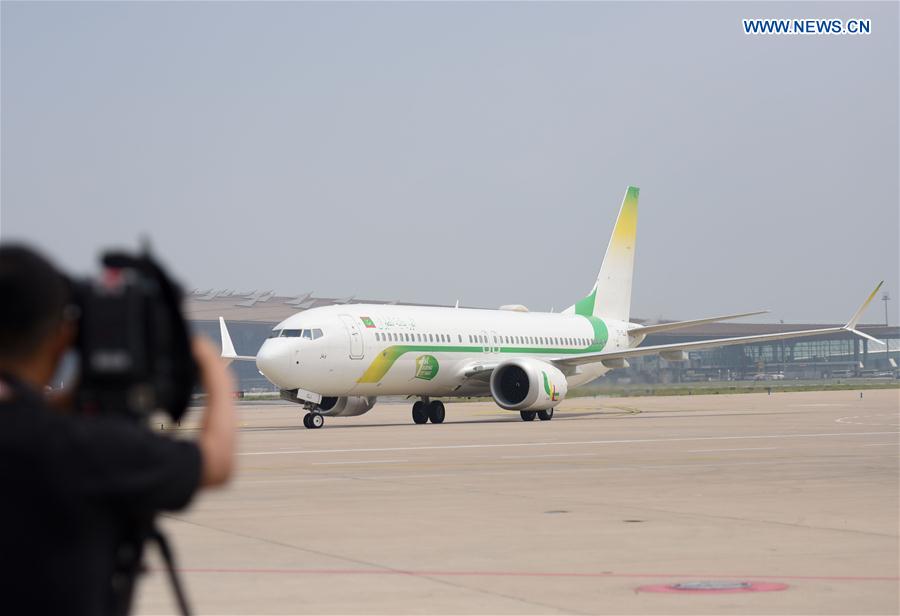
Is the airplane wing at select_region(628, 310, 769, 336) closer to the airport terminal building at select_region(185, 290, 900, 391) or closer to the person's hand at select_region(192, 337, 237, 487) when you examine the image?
the person's hand at select_region(192, 337, 237, 487)

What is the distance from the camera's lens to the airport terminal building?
132 m

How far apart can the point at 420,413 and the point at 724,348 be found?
4480 inches

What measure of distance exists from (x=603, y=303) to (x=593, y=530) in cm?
3592

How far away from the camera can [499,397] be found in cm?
3638

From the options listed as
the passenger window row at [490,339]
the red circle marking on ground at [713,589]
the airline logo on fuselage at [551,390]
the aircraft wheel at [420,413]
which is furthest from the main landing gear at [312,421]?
the red circle marking on ground at [713,589]

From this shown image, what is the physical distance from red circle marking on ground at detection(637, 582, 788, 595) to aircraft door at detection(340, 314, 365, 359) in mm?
25222

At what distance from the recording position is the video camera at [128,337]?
2654 mm

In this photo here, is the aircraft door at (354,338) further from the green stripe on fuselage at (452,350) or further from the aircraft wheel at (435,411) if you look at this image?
the aircraft wheel at (435,411)

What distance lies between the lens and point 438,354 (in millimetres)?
36406

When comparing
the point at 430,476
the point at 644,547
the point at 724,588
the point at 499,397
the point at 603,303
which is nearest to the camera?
the point at 724,588

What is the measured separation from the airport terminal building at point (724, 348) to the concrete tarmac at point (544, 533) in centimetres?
10185

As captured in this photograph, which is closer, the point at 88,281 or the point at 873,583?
the point at 88,281

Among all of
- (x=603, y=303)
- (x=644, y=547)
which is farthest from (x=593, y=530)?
(x=603, y=303)

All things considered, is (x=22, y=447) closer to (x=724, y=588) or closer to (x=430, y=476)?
(x=724, y=588)
